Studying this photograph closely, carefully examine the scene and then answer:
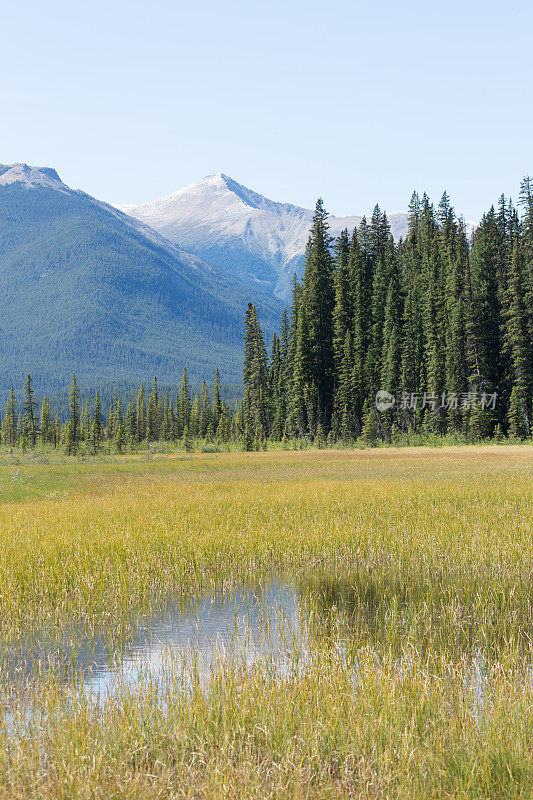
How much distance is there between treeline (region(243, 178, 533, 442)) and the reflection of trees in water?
5207 cm

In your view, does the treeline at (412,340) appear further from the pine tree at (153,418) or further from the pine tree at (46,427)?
the pine tree at (46,427)

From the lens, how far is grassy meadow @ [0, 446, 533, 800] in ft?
14.0

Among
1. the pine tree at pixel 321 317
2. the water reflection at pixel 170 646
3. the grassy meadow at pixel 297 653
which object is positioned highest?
the pine tree at pixel 321 317

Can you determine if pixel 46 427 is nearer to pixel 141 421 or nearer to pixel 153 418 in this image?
pixel 153 418

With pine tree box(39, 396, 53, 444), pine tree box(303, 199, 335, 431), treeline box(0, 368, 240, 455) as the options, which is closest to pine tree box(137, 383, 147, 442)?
treeline box(0, 368, 240, 455)

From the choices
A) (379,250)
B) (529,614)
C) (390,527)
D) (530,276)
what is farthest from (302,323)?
(529,614)

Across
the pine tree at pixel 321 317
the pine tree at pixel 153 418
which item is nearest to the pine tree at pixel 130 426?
the pine tree at pixel 153 418

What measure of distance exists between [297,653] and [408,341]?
214 feet

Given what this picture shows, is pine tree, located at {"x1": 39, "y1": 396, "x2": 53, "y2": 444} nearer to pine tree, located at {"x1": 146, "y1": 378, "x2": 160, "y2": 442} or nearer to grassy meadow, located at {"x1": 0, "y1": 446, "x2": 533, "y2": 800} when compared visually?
pine tree, located at {"x1": 146, "y1": 378, "x2": 160, "y2": 442}

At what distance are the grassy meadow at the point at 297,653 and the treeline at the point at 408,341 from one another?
4738 cm

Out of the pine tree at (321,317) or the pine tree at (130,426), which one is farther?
the pine tree at (130,426)

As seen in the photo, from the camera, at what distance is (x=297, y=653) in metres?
6.41

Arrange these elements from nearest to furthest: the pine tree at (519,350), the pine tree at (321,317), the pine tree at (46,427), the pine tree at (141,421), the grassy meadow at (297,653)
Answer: the grassy meadow at (297,653) → the pine tree at (519,350) → the pine tree at (321,317) → the pine tree at (46,427) → the pine tree at (141,421)

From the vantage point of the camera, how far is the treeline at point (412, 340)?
204 feet
